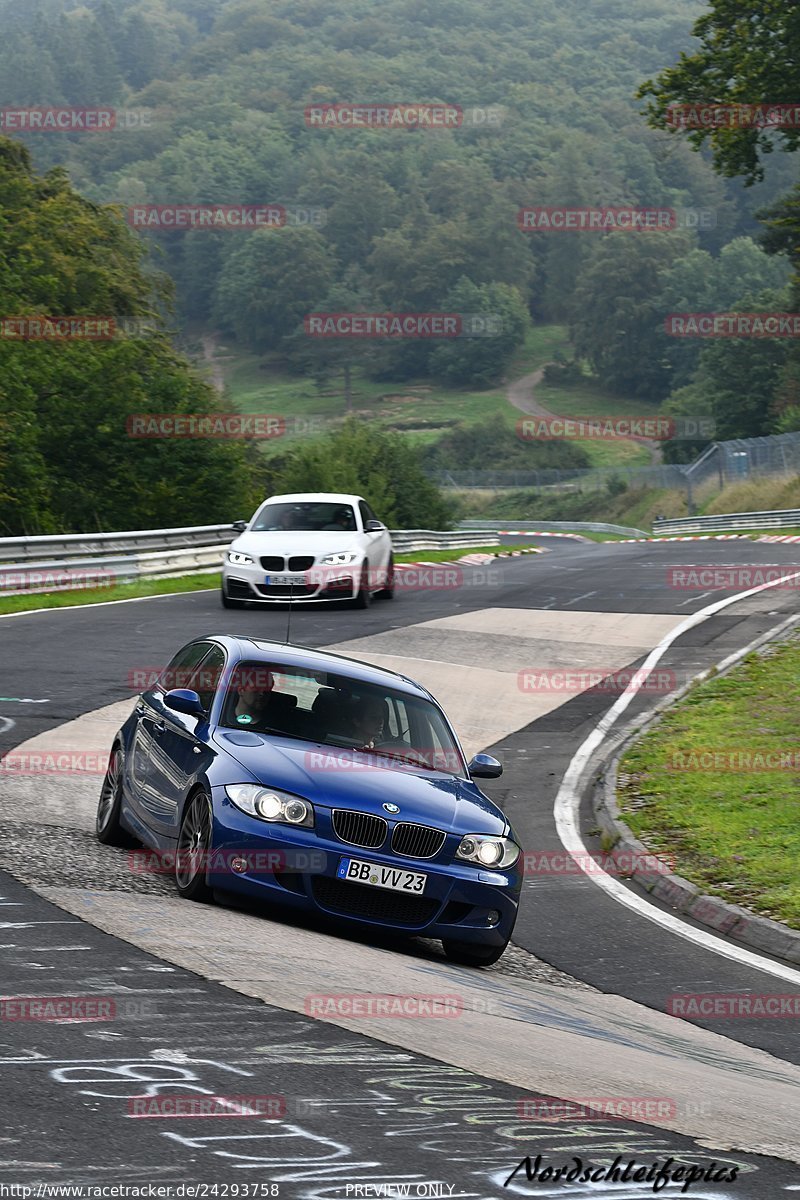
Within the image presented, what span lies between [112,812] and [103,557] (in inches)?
745

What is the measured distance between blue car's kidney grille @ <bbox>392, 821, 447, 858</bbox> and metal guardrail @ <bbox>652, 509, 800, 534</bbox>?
48.0 m

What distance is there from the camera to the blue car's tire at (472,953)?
852cm

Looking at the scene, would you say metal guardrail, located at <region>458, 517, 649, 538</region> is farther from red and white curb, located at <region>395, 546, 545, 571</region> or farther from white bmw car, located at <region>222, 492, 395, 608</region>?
white bmw car, located at <region>222, 492, 395, 608</region>

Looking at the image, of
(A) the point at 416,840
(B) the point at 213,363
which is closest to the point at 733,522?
(A) the point at 416,840

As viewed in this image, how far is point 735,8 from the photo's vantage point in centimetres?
4356

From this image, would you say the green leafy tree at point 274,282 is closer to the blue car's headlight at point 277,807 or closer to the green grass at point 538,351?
the green grass at point 538,351

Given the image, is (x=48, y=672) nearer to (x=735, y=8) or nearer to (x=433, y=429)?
(x=735, y=8)

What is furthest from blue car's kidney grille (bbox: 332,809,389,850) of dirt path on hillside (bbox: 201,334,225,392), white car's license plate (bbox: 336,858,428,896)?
dirt path on hillside (bbox: 201,334,225,392)

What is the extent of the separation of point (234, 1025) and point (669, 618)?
19994mm

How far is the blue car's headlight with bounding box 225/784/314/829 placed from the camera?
828cm

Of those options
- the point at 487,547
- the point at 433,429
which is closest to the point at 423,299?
the point at 433,429

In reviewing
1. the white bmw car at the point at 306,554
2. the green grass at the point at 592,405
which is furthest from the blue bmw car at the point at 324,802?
the green grass at the point at 592,405

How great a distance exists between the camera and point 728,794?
537 inches

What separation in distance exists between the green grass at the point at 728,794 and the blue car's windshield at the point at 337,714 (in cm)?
247
